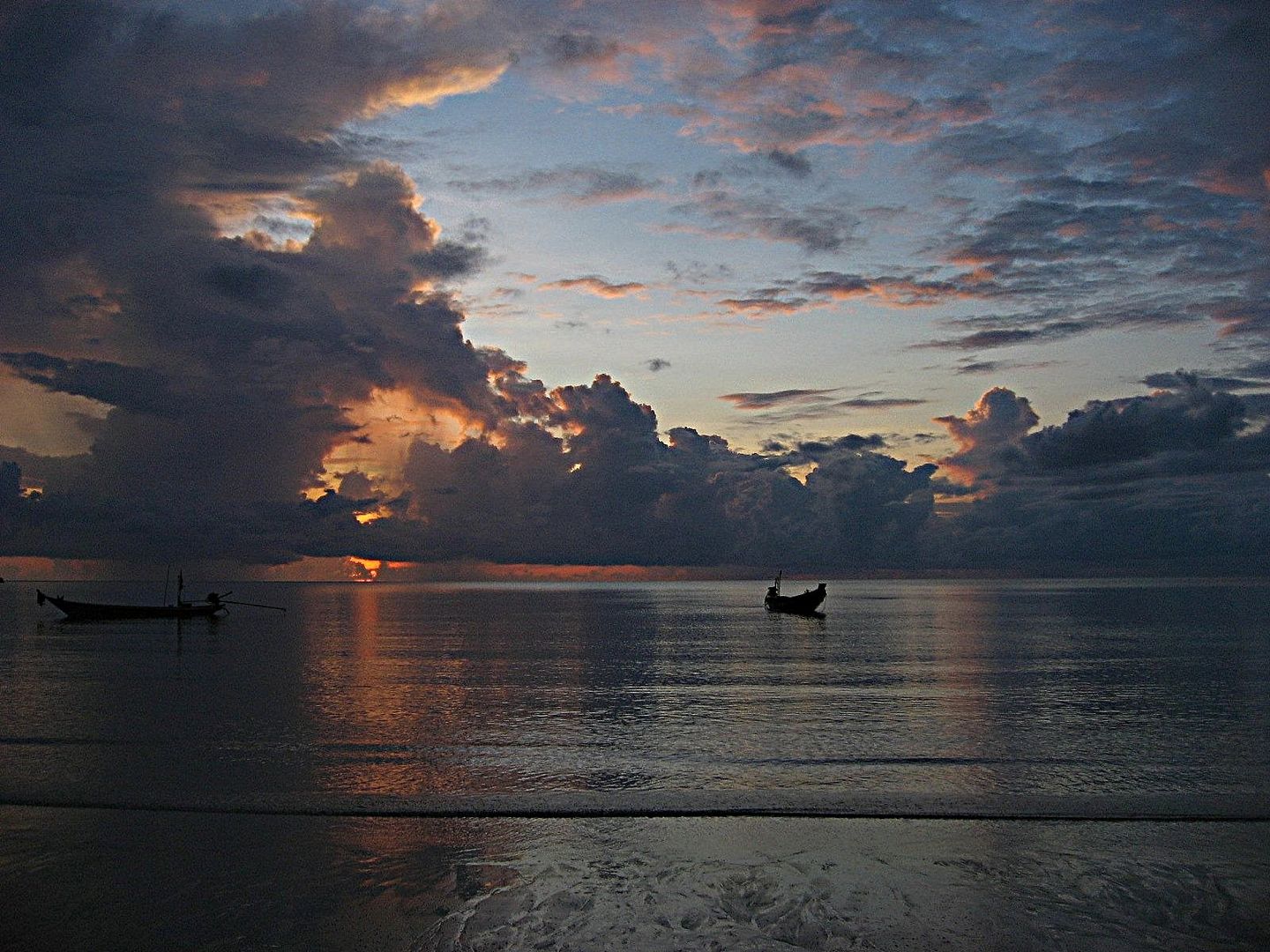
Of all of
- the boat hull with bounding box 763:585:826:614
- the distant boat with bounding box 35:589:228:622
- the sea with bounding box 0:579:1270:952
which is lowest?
the boat hull with bounding box 763:585:826:614

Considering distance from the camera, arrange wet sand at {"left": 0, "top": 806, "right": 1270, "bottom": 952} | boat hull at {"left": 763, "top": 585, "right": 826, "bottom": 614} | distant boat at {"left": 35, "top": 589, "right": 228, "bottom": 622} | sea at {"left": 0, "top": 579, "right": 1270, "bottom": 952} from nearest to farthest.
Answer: wet sand at {"left": 0, "top": 806, "right": 1270, "bottom": 952}
sea at {"left": 0, "top": 579, "right": 1270, "bottom": 952}
distant boat at {"left": 35, "top": 589, "right": 228, "bottom": 622}
boat hull at {"left": 763, "top": 585, "right": 826, "bottom": 614}

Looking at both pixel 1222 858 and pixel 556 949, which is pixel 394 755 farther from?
pixel 1222 858

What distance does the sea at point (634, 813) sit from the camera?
1346cm

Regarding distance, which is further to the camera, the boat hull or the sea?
the boat hull

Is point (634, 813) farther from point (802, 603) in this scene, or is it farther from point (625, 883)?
point (802, 603)

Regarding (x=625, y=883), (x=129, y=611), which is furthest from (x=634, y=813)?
(x=129, y=611)

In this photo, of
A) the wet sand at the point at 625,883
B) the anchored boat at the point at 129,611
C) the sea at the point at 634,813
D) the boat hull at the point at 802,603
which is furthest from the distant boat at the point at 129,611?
the wet sand at the point at 625,883

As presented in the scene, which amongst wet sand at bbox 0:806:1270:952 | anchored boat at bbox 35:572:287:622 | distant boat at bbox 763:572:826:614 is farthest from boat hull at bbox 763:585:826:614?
wet sand at bbox 0:806:1270:952

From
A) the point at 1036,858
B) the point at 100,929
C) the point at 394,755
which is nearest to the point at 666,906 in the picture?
the point at 1036,858

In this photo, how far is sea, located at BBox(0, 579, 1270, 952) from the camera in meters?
13.5

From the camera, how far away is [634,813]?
1975 centimetres

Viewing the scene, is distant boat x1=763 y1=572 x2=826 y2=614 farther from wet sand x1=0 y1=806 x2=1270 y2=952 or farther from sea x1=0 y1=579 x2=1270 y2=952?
wet sand x1=0 y1=806 x2=1270 y2=952

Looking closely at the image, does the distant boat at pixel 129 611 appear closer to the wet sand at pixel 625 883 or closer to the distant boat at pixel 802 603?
the distant boat at pixel 802 603

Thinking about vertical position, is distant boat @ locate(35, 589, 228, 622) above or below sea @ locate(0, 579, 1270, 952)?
below
